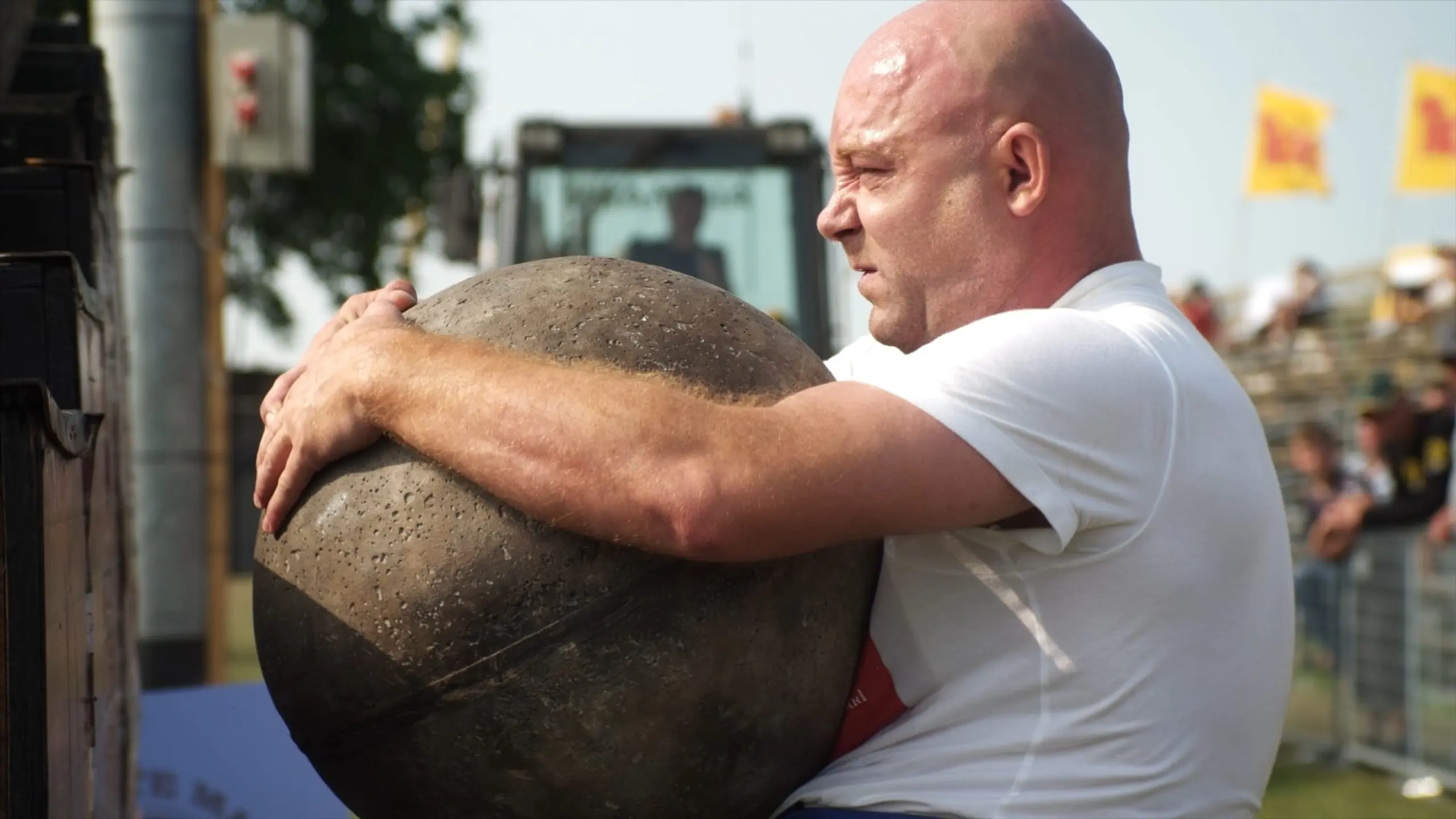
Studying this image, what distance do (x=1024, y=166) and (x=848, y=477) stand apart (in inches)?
25.8

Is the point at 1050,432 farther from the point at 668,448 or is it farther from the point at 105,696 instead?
the point at 105,696

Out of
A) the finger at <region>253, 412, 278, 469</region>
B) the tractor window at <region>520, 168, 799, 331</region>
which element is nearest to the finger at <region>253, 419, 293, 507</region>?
the finger at <region>253, 412, 278, 469</region>

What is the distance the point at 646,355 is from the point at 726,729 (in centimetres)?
59

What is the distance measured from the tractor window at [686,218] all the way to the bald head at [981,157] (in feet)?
24.2

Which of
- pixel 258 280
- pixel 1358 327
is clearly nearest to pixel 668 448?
pixel 1358 327

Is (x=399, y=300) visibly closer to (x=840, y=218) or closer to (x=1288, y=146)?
(x=840, y=218)

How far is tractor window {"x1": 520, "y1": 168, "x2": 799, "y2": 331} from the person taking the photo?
1019 cm

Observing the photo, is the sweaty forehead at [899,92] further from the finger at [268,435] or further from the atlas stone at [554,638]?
the finger at [268,435]

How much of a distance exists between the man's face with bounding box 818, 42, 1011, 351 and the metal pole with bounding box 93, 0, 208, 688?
18.4ft

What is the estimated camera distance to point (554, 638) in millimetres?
2484

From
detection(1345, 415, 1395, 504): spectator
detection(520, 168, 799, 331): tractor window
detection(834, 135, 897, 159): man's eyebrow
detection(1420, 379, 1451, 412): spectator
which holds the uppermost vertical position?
detection(834, 135, 897, 159): man's eyebrow

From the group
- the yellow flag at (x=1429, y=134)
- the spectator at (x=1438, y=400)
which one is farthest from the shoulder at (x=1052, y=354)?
the yellow flag at (x=1429, y=134)

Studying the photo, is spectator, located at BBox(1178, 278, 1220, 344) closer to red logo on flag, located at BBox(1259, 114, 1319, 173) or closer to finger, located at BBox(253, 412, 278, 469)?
red logo on flag, located at BBox(1259, 114, 1319, 173)

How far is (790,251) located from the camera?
10.3 metres
